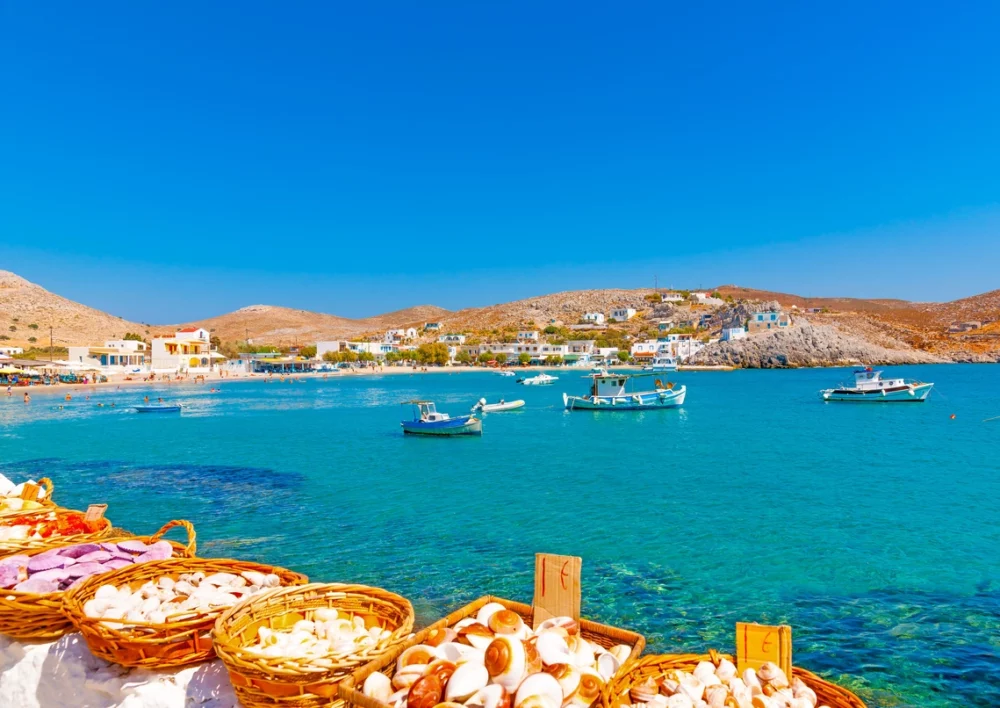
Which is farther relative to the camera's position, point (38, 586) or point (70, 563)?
point (70, 563)

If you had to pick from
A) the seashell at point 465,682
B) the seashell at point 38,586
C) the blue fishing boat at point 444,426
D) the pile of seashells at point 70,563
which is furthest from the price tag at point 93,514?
the blue fishing boat at point 444,426

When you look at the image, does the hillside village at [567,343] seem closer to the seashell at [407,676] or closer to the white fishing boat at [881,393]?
the white fishing boat at [881,393]

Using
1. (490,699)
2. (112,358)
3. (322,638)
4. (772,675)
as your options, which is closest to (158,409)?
(322,638)

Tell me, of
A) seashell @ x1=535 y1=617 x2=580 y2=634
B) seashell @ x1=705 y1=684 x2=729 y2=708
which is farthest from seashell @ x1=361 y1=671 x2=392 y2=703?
seashell @ x1=705 y1=684 x2=729 y2=708

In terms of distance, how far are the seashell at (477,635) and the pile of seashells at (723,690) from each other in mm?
899

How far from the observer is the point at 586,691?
3.62 metres

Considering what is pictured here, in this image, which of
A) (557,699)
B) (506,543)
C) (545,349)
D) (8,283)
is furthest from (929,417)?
(8,283)

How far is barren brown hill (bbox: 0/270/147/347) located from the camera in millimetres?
127250

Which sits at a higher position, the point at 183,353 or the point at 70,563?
the point at 183,353

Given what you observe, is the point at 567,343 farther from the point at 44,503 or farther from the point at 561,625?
the point at 561,625

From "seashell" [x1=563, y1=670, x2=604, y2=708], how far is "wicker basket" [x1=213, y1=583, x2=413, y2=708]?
1106 mm

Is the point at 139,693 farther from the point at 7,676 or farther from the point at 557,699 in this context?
the point at 557,699

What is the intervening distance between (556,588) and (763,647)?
1367mm

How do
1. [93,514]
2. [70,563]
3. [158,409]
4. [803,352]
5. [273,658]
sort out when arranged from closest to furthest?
[273,658] < [70,563] < [93,514] < [158,409] < [803,352]
